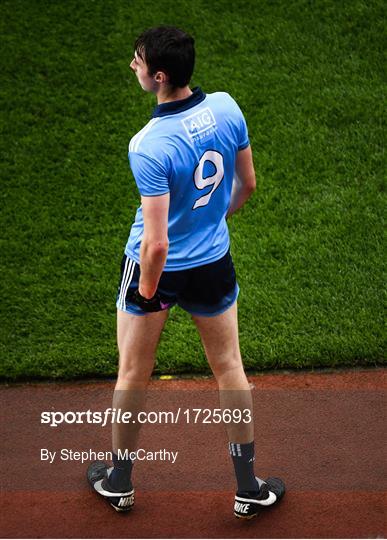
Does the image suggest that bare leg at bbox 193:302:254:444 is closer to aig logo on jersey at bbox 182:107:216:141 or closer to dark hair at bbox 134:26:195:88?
aig logo on jersey at bbox 182:107:216:141

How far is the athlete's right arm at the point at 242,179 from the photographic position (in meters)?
3.60

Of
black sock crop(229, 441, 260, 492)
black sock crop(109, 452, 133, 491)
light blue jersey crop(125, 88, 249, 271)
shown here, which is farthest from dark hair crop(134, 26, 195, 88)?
black sock crop(109, 452, 133, 491)

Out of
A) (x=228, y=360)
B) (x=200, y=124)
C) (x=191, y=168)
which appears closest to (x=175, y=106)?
(x=200, y=124)

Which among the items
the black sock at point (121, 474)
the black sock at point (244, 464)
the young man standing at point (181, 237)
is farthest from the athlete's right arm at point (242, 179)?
the black sock at point (121, 474)

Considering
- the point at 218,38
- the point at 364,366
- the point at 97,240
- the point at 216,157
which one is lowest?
the point at 364,366

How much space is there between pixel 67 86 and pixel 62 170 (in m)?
1.00

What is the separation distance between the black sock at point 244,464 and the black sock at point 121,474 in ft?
1.66

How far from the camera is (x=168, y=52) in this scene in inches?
124

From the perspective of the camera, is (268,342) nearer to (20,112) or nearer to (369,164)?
(369,164)

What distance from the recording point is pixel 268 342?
5035 mm

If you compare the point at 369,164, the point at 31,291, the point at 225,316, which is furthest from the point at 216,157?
the point at 369,164

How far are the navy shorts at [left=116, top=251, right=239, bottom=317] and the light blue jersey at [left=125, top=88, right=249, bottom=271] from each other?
4 cm

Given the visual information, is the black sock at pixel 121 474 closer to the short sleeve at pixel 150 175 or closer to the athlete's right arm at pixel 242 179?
the athlete's right arm at pixel 242 179

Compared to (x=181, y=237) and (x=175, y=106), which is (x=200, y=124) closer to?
(x=175, y=106)
